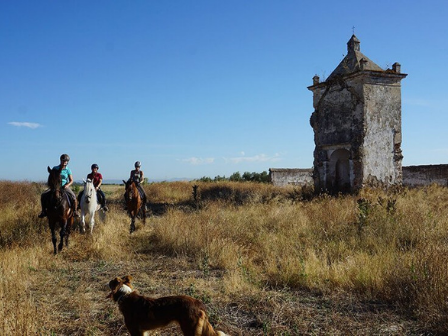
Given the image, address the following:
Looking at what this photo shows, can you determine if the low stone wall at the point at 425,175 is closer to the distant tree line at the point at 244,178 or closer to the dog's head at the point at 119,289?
the distant tree line at the point at 244,178

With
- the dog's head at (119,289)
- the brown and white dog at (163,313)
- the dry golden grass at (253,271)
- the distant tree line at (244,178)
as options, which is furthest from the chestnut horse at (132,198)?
the distant tree line at (244,178)

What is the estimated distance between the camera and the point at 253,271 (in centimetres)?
693

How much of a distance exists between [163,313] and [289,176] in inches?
1082

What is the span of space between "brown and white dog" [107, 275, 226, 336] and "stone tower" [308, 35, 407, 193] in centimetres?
1391

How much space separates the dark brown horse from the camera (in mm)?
9289

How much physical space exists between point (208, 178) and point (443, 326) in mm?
31430

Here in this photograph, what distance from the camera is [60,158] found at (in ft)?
32.0

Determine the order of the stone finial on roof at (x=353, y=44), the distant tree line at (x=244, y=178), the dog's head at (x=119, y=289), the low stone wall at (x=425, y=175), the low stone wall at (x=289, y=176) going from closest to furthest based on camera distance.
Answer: the dog's head at (x=119, y=289) < the stone finial on roof at (x=353, y=44) < the low stone wall at (x=425, y=175) < the low stone wall at (x=289, y=176) < the distant tree line at (x=244, y=178)

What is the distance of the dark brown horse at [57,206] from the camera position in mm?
9289

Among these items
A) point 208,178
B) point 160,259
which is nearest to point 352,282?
point 160,259

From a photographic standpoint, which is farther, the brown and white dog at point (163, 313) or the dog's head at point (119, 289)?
the dog's head at point (119, 289)

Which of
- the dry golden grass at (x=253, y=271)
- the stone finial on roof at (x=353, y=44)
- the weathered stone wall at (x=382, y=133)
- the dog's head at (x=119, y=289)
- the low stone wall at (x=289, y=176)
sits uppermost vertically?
the stone finial on roof at (x=353, y=44)

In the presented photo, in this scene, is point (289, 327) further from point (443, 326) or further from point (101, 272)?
point (101, 272)

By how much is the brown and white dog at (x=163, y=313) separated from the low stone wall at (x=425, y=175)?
23616 mm
